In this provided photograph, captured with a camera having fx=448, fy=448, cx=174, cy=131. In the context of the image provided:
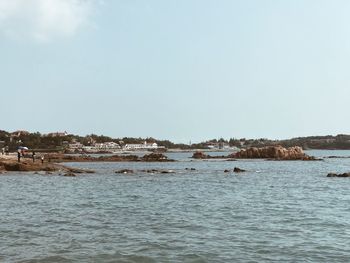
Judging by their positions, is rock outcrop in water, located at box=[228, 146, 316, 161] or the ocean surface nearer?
the ocean surface

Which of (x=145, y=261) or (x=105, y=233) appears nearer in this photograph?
(x=145, y=261)

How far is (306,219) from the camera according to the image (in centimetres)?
2164

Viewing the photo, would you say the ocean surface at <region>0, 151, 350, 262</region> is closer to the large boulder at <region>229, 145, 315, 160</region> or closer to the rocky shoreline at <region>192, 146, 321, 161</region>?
the rocky shoreline at <region>192, 146, 321, 161</region>

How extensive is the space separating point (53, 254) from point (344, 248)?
31.5ft

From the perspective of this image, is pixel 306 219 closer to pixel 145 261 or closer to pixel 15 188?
pixel 145 261

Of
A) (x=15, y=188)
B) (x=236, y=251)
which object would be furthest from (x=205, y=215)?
(x=15, y=188)

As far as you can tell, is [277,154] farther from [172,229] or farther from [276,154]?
[172,229]

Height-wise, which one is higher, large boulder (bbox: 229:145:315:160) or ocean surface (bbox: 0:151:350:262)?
large boulder (bbox: 229:145:315:160)

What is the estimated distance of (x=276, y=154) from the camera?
132m

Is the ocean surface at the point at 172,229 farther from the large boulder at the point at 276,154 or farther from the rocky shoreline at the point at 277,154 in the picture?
the large boulder at the point at 276,154

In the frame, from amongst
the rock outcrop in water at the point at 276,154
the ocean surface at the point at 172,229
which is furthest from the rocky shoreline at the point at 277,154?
the ocean surface at the point at 172,229

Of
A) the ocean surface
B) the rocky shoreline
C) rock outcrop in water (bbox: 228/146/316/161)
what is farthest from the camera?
rock outcrop in water (bbox: 228/146/316/161)

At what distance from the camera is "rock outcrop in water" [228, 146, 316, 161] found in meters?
127

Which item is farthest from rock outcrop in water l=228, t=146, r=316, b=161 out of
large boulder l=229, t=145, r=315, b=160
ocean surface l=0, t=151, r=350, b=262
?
ocean surface l=0, t=151, r=350, b=262
